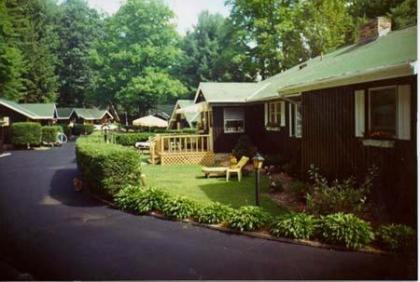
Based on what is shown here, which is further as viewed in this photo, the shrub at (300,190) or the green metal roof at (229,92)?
the green metal roof at (229,92)

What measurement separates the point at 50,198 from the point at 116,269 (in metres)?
2.98

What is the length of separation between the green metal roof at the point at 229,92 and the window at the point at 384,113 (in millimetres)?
4291

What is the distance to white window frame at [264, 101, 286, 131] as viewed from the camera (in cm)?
1206

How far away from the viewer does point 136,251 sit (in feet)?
18.4

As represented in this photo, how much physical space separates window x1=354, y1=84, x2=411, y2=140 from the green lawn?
203 centimetres

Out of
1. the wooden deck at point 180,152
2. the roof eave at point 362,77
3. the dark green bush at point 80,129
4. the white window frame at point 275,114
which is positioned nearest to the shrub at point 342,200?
the roof eave at point 362,77

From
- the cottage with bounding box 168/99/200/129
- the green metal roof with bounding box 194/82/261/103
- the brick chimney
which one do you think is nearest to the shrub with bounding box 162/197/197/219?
the cottage with bounding box 168/99/200/129

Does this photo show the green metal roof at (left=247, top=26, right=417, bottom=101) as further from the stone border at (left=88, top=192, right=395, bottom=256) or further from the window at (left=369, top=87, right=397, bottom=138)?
the stone border at (left=88, top=192, right=395, bottom=256)

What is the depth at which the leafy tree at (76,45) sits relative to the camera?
20.8 ft

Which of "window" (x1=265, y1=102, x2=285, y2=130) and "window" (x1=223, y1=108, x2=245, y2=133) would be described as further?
"window" (x1=223, y1=108, x2=245, y2=133)

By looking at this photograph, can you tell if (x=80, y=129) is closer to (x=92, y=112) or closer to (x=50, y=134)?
(x=50, y=134)

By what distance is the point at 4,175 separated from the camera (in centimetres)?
652

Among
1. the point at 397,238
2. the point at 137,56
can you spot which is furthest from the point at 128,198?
the point at 397,238

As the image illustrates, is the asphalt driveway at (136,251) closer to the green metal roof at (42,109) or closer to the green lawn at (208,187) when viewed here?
the green metal roof at (42,109)
